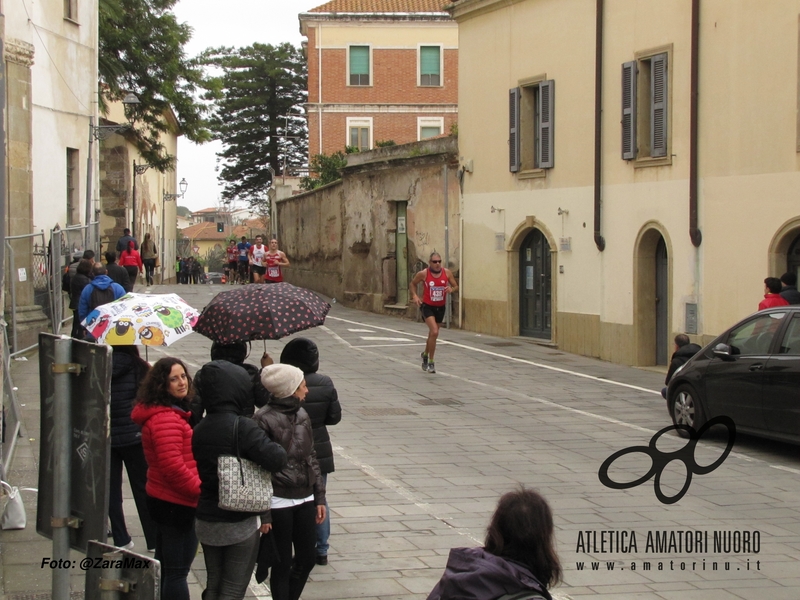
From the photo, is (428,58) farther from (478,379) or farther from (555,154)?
(478,379)

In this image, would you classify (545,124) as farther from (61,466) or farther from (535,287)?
(61,466)

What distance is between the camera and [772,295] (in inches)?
587

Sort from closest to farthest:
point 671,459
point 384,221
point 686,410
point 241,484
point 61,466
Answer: point 61,466
point 241,484
point 671,459
point 686,410
point 384,221

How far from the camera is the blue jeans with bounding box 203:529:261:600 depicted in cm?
536

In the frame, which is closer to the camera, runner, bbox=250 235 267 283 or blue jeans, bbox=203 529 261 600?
blue jeans, bbox=203 529 261 600

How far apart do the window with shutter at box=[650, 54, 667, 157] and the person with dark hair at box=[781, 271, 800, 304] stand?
3914 millimetres

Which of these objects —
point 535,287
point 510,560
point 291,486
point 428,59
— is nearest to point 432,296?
point 535,287

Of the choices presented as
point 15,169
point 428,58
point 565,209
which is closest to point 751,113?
point 565,209

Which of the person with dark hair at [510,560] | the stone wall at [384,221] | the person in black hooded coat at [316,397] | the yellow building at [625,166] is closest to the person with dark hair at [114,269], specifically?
the yellow building at [625,166]

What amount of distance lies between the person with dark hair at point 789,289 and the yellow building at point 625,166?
2.63 feet

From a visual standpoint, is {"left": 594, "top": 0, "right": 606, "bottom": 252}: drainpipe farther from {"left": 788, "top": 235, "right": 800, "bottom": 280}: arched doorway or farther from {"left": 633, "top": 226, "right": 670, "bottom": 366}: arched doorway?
{"left": 788, "top": 235, "right": 800, "bottom": 280}: arched doorway

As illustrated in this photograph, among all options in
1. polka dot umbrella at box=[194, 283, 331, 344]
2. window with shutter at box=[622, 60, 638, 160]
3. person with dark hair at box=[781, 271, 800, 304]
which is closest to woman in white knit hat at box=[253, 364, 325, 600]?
polka dot umbrella at box=[194, 283, 331, 344]

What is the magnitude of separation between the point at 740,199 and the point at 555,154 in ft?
18.6

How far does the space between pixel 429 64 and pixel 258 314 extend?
4540 centimetres
